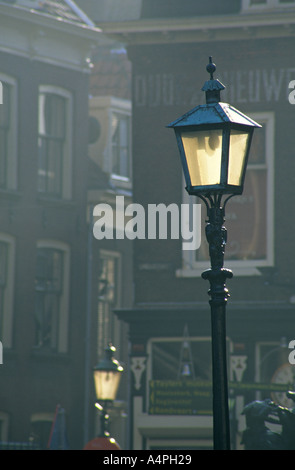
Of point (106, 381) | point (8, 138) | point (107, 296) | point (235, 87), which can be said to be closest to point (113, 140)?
point (107, 296)

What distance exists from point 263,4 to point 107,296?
11.1 metres

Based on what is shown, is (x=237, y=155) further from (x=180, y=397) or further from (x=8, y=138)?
(x=8, y=138)

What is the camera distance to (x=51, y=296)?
24984 mm

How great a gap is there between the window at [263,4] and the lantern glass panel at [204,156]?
11524 mm

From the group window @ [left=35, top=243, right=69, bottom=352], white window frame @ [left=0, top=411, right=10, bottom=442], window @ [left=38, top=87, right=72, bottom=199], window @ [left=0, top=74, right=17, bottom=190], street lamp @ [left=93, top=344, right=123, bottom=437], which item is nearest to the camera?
street lamp @ [left=93, top=344, right=123, bottom=437]

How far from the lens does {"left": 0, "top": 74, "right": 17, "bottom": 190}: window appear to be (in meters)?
24.1

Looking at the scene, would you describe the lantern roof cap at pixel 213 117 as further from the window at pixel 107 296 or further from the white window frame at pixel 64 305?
the window at pixel 107 296

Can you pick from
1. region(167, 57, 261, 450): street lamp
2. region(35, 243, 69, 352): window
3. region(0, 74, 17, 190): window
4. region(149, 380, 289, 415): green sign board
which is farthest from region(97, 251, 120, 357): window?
region(167, 57, 261, 450): street lamp

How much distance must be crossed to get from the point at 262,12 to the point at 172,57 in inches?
69.6

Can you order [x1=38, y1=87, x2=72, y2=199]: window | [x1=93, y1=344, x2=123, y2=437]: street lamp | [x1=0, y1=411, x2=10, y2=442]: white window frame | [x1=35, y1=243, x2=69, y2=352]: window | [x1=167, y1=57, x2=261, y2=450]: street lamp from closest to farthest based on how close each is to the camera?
[x1=167, y1=57, x2=261, y2=450]: street lamp → [x1=93, y1=344, x2=123, y2=437]: street lamp → [x1=0, y1=411, x2=10, y2=442]: white window frame → [x1=35, y1=243, x2=69, y2=352]: window → [x1=38, y1=87, x2=72, y2=199]: window

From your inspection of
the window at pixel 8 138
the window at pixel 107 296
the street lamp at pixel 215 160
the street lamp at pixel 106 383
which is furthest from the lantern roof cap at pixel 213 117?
the window at pixel 107 296

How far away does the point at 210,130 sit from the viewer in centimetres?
724

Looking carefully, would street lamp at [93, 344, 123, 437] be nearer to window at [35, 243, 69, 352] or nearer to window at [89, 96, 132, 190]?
window at [35, 243, 69, 352]
